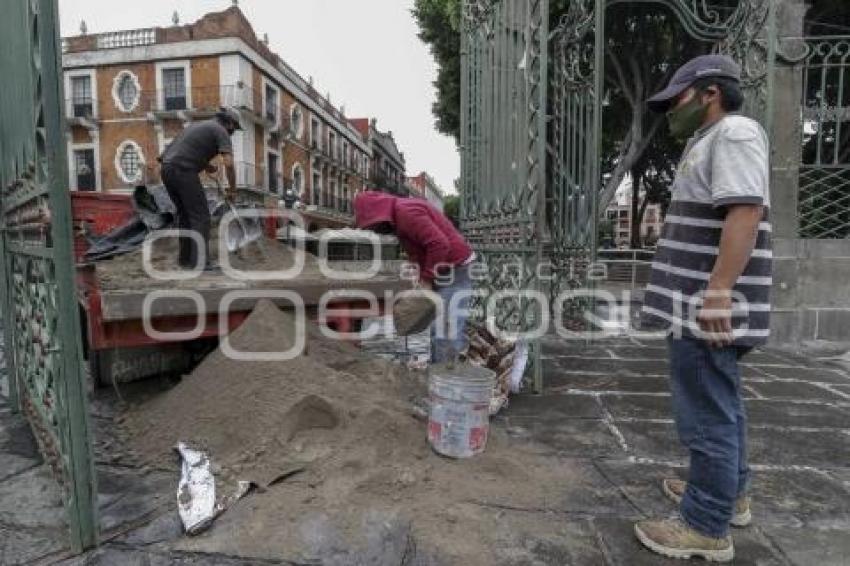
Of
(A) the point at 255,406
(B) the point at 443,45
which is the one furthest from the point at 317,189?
(A) the point at 255,406

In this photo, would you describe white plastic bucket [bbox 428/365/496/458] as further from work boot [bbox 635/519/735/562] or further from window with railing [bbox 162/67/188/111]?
window with railing [bbox 162/67/188/111]

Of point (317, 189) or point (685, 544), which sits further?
point (317, 189)

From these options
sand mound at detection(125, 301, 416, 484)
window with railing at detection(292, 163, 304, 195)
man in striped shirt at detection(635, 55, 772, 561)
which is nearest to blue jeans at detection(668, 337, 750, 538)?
man in striped shirt at detection(635, 55, 772, 561)

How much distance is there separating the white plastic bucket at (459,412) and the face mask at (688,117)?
1575 millimetres

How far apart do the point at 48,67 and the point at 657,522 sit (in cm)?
297

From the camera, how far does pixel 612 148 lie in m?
16.6

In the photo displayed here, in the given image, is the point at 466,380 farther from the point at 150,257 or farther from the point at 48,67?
the point at 150,257

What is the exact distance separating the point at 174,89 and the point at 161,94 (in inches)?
27.0

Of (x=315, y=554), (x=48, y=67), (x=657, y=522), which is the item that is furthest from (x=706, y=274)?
(x=48, y=67)

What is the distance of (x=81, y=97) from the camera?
2841 centimetres

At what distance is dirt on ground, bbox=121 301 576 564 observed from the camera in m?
2.35

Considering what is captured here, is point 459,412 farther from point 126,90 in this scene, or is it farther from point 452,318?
point 126,90

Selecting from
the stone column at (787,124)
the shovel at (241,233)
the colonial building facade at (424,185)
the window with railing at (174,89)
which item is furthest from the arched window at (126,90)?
the colonial building facade at (424,185)

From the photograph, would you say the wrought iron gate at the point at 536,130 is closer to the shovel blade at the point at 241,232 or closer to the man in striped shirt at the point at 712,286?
the man in striped shirt at the point at 712,286
